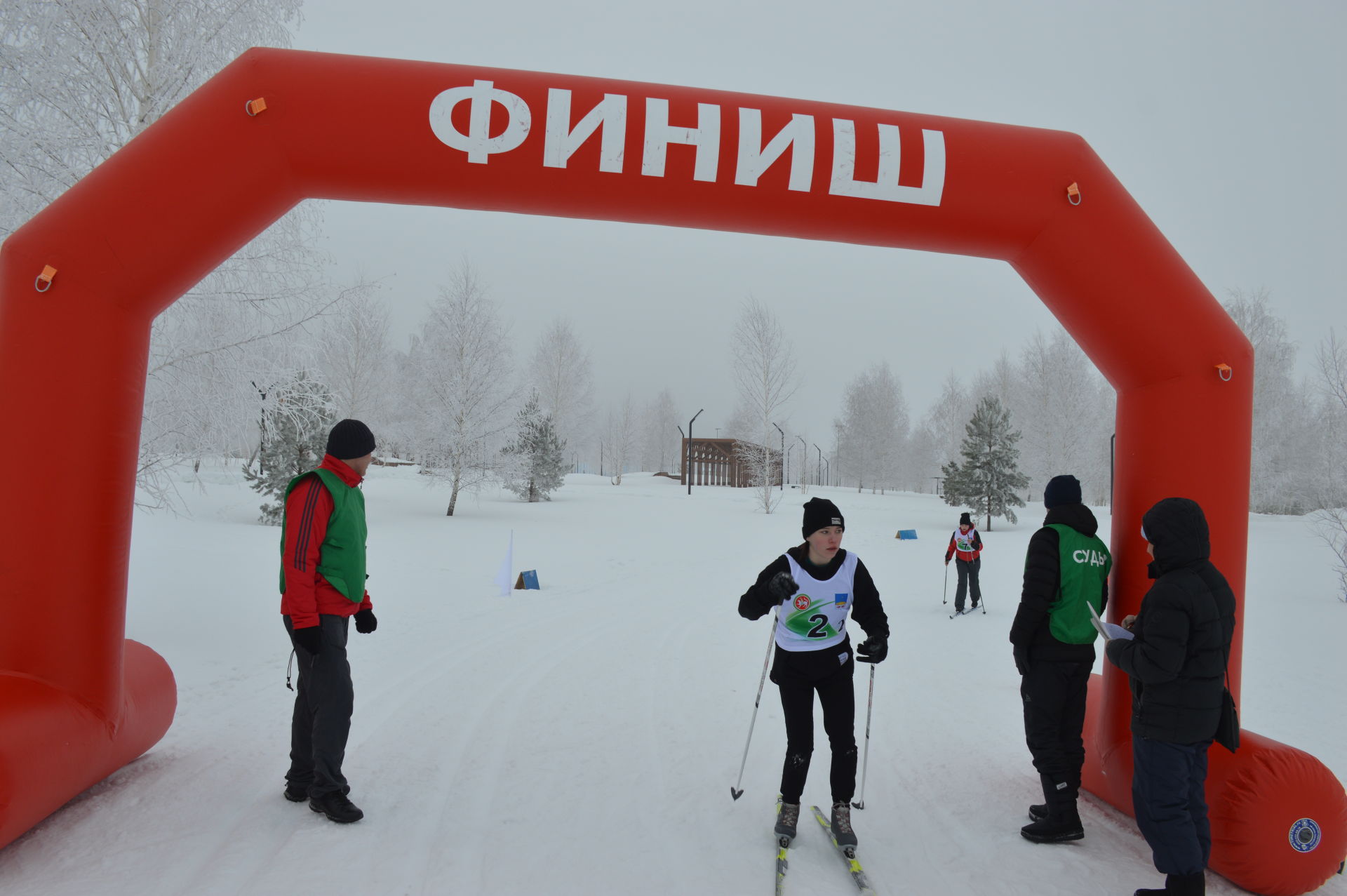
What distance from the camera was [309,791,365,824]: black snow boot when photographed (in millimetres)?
3650

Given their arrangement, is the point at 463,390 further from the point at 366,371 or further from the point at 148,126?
the point at 148,126

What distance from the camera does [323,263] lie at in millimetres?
8406

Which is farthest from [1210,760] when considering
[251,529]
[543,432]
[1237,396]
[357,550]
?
[543,432]

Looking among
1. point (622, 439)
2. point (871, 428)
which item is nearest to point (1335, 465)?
point (871, 428)

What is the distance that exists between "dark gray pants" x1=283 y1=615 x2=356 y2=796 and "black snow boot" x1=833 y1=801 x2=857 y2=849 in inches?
96.9

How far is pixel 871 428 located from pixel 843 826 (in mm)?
47160

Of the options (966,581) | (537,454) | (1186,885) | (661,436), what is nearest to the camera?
(1186,885)

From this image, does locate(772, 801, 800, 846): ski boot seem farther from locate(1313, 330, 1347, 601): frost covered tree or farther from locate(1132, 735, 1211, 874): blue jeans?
locate(1313, 330, 1347, 601): frost covered tree

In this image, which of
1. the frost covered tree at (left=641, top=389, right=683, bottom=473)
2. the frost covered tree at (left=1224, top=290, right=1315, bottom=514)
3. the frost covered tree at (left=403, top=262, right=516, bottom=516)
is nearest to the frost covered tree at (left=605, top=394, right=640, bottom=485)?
the frost covered tree at (left=641, top=389, right=683, bottom=473)

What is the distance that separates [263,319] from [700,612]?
6525 millimetres

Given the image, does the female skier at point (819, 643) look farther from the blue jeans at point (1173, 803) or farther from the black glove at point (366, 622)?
the black glove at point (366, 622)

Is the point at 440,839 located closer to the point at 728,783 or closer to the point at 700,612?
the point at 728,783

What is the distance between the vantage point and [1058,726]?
150 inches

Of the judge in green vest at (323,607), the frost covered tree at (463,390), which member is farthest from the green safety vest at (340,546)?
the frost covered tree at (463,390)
